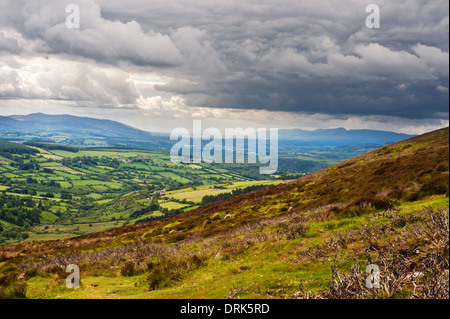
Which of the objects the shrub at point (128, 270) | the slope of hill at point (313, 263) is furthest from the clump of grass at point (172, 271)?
the shrub at point (128, 270)

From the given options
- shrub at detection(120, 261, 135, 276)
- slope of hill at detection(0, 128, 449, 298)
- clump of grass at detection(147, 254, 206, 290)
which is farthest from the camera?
shrub at detection(120, 261, 135, 276)

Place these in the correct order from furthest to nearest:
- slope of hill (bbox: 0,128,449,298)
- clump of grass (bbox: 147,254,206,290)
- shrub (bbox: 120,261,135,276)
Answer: shrub (bbox: 120,261,135,276) < clump of grass (bbox: 147,254,206,290) < slope of hill (bbox: 0,128,449,298)

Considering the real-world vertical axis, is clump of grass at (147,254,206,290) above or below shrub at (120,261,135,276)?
above

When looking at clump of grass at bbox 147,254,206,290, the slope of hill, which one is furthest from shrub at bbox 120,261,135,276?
clump of grass at bbox 147,254,206,290

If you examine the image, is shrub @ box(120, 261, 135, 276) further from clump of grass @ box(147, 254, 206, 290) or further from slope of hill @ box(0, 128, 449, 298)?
clump of grass @ box(147, 254, 206, 290)

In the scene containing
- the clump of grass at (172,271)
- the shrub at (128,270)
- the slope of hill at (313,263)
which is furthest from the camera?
the shrub at (128,270)

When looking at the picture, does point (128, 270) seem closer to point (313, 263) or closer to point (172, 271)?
point (172, 271)

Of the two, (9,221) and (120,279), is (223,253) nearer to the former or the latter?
(120,279)

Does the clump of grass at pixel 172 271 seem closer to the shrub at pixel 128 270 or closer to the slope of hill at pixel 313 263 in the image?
the slope of hill at pixel 313 263

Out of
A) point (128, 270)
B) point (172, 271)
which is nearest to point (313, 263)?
point (172, 271)

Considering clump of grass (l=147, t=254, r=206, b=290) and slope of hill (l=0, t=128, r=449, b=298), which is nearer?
slope of hill (l=0, t=128, r=449, b=298)

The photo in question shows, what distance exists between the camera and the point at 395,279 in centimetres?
818
